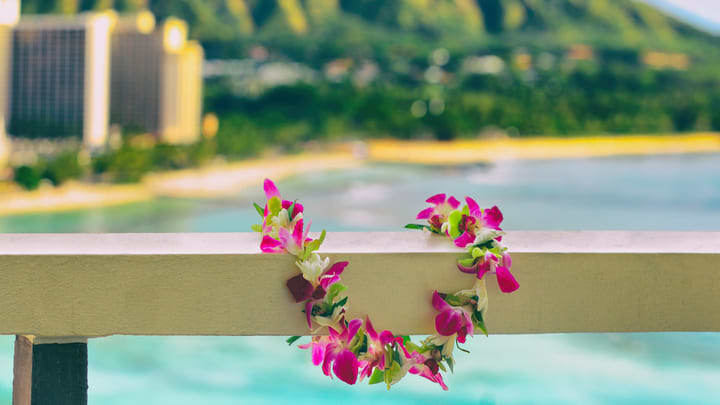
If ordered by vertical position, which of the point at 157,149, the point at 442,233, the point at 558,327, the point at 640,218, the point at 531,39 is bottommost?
the point at 558,327

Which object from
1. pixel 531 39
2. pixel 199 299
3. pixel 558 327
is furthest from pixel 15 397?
pixel 531 39

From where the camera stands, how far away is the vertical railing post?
3.43 feet

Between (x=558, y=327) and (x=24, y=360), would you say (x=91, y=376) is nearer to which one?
(x=24, y=360)

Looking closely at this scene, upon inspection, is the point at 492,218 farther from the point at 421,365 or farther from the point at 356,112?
the point at 356,112

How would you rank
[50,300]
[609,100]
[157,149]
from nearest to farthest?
[50,300] < [157,149] < [609,100]

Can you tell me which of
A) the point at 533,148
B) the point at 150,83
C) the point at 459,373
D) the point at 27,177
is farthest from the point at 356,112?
the point at 459,373

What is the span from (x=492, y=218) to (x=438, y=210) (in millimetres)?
86

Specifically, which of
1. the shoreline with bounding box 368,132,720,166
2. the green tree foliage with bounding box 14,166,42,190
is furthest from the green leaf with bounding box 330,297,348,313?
the shoreline with bounding box 368,132,720,166

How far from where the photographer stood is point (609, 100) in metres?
29.8

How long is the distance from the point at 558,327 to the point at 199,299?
0.42m

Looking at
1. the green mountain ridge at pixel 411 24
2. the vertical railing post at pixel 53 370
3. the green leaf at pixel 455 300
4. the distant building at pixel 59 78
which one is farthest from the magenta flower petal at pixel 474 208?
the green mountain ridge at pixel 411 24

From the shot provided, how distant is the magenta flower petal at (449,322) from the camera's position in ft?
3.30

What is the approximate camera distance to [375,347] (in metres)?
1.02

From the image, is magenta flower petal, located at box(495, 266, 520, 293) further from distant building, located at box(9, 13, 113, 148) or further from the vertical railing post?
distant building, located at box(9, 13, 113, 148)
